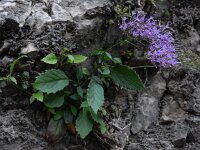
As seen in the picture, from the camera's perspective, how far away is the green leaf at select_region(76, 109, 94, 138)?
2420mm

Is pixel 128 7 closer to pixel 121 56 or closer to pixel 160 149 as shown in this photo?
pixel 121 56

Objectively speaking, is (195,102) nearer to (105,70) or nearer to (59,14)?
(105,70)

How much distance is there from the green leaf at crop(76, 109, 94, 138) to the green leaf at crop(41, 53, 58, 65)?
438 millimetres

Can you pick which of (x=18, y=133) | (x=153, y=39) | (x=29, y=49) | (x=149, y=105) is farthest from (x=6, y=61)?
(x=149, y=105)

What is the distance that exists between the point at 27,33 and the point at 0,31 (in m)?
0.21

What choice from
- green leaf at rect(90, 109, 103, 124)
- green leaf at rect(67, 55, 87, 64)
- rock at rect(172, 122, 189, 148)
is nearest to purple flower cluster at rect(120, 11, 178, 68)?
green leaf at rect(67, 55, 87, 64)

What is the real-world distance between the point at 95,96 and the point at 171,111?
95cm

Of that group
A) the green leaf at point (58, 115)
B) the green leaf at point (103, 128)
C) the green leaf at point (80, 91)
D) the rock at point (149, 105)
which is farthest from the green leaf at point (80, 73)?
the rock at point (149, 105)

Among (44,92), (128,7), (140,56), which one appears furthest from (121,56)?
(44,92)

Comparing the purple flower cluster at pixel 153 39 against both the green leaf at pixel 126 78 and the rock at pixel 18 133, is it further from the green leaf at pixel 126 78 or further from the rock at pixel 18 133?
the rock at pixel 18 133

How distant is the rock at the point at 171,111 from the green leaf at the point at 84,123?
82 centimetres

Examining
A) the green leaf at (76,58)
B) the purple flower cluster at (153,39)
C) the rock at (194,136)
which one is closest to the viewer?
the green leaf at (76,58)

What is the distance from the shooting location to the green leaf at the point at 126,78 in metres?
2.51

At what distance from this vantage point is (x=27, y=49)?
250cm
